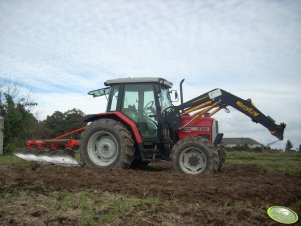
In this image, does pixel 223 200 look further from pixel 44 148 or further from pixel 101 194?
pixel 44 148

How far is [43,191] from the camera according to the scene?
641 cm

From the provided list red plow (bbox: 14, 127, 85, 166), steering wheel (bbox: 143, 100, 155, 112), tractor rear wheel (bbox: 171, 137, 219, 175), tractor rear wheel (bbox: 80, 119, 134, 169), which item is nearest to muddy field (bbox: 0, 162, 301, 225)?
tractor rear wheel (bbox: 171, 137, 219, 175)

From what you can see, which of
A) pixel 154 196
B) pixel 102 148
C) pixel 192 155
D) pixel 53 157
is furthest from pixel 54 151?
pixel 154 196

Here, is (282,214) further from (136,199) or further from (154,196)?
(136,199)

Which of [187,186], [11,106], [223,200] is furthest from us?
[11,106]

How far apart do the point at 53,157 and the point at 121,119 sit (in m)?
2.64

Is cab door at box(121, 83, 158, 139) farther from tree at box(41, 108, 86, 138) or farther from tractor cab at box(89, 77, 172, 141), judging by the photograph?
tree at box(41, 108, 86, 138)

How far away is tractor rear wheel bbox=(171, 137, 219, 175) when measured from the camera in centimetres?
866

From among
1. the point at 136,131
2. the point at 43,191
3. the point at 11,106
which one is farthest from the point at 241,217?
the point at 11,106

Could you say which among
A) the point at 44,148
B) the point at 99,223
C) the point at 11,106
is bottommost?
the point at 99,223

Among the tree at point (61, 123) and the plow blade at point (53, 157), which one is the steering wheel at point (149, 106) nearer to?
the plow blade at point (53, 157)

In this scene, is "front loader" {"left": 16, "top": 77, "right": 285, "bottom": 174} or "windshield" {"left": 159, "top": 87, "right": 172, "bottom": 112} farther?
"windshield" {"left": 159, "top": 87, "right": 172, "bottom": 112}

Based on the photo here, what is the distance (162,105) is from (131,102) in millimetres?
843

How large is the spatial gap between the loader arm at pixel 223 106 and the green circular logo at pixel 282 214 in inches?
188
